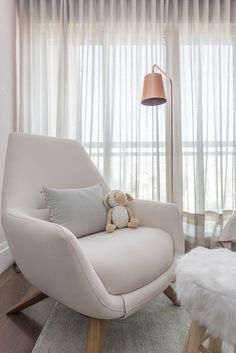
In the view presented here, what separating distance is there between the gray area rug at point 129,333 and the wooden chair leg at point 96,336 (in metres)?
0.16

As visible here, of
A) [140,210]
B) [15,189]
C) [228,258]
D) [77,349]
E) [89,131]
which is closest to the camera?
[228,258]

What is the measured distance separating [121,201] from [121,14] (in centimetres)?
181

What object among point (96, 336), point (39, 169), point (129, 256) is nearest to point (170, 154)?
point (39, 169)

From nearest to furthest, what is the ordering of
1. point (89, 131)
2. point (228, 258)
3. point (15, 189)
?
point (228, 258), point (15, 189), point (89, 131)

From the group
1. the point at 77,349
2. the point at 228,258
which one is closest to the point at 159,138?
the point at 228,258

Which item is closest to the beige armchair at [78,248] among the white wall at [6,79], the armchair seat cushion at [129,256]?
the armchair seat cushion at [129,256]

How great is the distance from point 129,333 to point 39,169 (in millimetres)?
918

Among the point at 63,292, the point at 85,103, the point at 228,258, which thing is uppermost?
the point at 85,103

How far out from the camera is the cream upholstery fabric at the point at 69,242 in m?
0.80

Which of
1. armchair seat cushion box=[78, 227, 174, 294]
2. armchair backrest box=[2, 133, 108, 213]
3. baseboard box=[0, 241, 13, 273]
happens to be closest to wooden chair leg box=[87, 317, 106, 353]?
armchair seat cushion box=[78, 227, 174, 294]

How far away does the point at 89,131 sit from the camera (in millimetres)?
2250

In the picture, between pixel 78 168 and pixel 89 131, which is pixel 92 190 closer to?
pixel 78 168

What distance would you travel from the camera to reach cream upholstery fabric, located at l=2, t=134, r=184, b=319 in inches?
31.3

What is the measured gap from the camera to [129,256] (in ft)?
3.06
